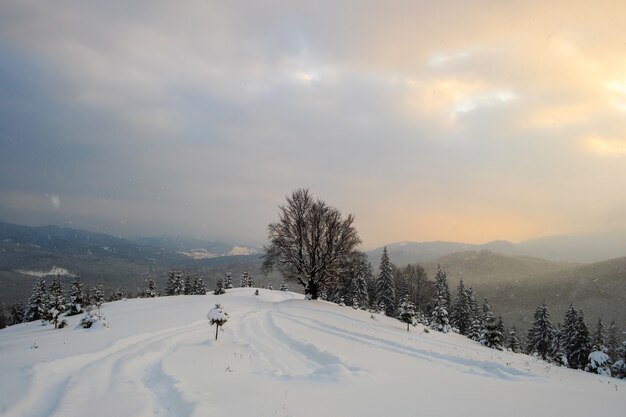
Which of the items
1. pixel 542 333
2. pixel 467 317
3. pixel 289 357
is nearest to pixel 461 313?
pixel 467 317

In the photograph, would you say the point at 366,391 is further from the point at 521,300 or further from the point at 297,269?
the point at 521,300

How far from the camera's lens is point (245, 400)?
26.1 feet

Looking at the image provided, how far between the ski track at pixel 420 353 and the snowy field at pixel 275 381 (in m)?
0.09

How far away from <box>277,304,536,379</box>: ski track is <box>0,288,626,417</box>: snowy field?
0.29 feet

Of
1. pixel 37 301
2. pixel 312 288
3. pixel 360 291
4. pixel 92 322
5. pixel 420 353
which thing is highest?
pixel 312 288

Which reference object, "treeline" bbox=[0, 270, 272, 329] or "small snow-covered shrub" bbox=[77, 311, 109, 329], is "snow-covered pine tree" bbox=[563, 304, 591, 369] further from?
"small snow-covered shrub" bbox=[77, 311, 109, 329]

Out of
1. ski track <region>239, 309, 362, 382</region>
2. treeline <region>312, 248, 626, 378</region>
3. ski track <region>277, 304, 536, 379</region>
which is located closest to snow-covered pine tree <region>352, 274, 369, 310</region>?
treeline <region>312, 248, 626, 378</region>

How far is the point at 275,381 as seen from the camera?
964cm

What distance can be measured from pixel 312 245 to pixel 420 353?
23.1 metres

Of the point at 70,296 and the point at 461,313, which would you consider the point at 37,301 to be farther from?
the point at 461,313

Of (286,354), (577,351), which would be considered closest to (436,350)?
(286,354)

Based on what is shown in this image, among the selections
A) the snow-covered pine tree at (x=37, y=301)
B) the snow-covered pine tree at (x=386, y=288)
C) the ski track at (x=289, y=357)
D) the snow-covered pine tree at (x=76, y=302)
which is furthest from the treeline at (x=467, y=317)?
the snow-covered pine tree at (x=37, y=301)

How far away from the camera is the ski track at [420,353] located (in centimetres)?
1227

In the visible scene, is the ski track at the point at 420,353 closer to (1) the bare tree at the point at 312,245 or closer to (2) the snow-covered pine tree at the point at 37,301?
(1) the bare tree at the point at 312,245
